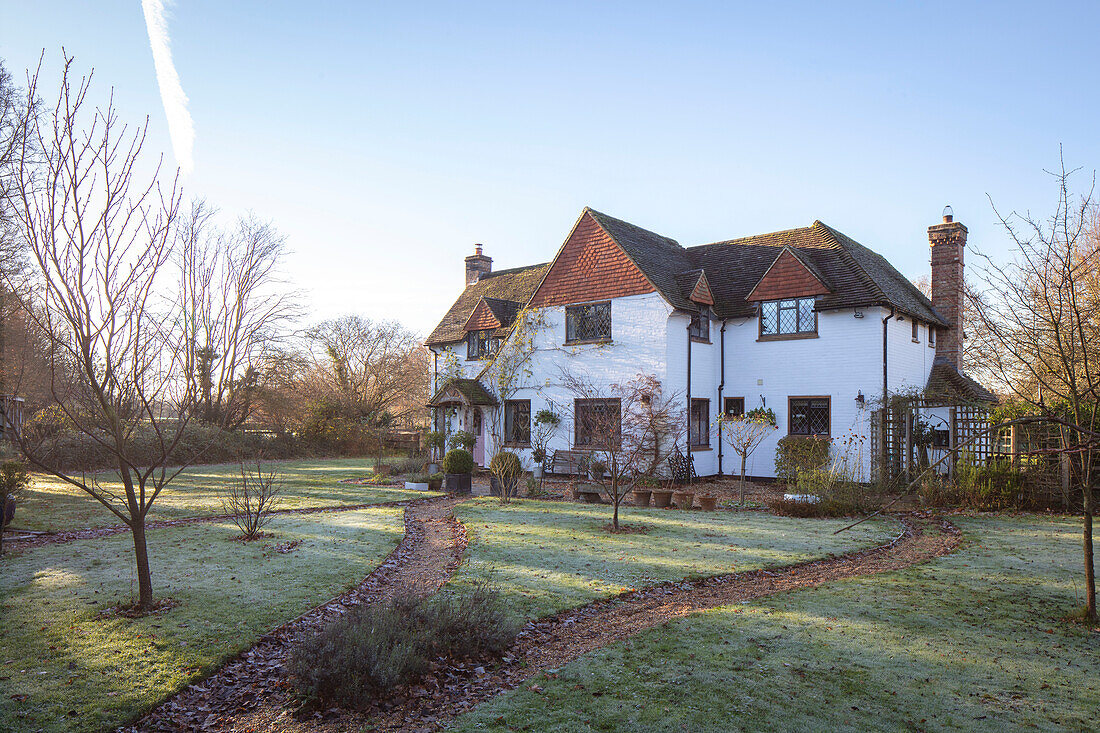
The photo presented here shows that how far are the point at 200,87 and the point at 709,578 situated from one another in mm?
10572

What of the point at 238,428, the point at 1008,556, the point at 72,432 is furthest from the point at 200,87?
the point at 238,428

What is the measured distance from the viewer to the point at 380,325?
50.0m

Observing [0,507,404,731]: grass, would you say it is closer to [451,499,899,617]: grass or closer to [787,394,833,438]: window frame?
[451,499,899,617]: grass

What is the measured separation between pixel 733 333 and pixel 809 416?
3.97 meters

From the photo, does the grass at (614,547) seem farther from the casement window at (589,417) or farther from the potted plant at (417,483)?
the casement window at (589,417)

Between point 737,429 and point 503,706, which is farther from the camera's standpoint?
point 737,429

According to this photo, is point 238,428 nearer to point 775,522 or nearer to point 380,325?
point 380,325

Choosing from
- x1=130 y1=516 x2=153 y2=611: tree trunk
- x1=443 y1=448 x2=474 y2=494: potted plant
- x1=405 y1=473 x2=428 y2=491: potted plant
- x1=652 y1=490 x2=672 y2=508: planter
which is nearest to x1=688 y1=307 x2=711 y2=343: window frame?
x1=652 y1=490 x2=672 y2=508: planter

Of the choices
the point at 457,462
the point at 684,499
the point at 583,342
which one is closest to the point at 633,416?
the point at 583,342

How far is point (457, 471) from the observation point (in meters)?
20.6

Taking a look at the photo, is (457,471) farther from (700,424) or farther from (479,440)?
(700,424)

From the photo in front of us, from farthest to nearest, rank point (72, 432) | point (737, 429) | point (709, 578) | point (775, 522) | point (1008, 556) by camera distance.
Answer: point (72, 432) < point (737, 429) < point (775, 522) < point (1008, 556) < point (709, 578)

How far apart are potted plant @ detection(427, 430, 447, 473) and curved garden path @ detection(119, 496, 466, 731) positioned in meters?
14.9

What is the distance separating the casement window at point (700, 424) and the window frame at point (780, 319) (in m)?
3.09
